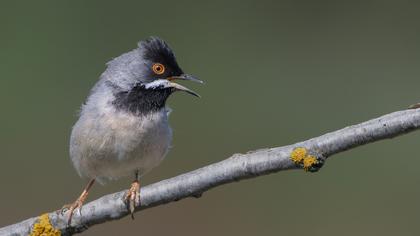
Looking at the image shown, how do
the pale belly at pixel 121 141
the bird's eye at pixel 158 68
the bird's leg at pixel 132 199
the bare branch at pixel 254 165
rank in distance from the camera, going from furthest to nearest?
the bird's eye at pixel 158 68
the pale belly at pixel 121 141
the bird's leg at pixel 132 199
the bare branch at pixel 254 165

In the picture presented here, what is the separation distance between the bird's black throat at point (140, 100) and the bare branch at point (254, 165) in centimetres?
115

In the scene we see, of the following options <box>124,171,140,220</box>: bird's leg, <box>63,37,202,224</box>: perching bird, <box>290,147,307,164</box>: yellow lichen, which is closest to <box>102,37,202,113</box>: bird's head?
<box>63,37,202,224</box>: perching bird

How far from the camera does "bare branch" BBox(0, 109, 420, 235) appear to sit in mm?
4746

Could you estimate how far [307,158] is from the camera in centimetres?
484

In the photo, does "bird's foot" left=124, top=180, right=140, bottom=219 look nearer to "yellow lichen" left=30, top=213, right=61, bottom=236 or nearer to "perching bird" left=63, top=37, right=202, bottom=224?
"yellow lichen" left=30, top=213, right=61, bottom=236

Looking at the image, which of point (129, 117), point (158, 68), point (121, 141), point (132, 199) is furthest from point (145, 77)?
point (132, 199)

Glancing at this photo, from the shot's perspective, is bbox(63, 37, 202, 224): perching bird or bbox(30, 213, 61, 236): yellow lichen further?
bbox(63, 37, 202, 224): perching bird

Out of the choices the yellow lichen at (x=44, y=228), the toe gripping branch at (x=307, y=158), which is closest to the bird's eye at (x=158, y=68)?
the yellow lichen at (x=44, y=228)

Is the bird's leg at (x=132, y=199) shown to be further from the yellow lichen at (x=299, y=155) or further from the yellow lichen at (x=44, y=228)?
the yellow lichen at (x=299, y=155)

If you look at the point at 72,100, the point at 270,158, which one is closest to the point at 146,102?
the point at 270,158

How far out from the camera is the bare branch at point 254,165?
475 cm

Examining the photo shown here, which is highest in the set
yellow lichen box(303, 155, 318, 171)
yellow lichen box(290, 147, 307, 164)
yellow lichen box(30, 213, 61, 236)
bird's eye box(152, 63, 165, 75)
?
bird's eye box(152, 63, 165, 75)

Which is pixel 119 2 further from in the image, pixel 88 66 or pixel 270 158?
pixel 270 158

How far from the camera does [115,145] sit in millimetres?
6453
